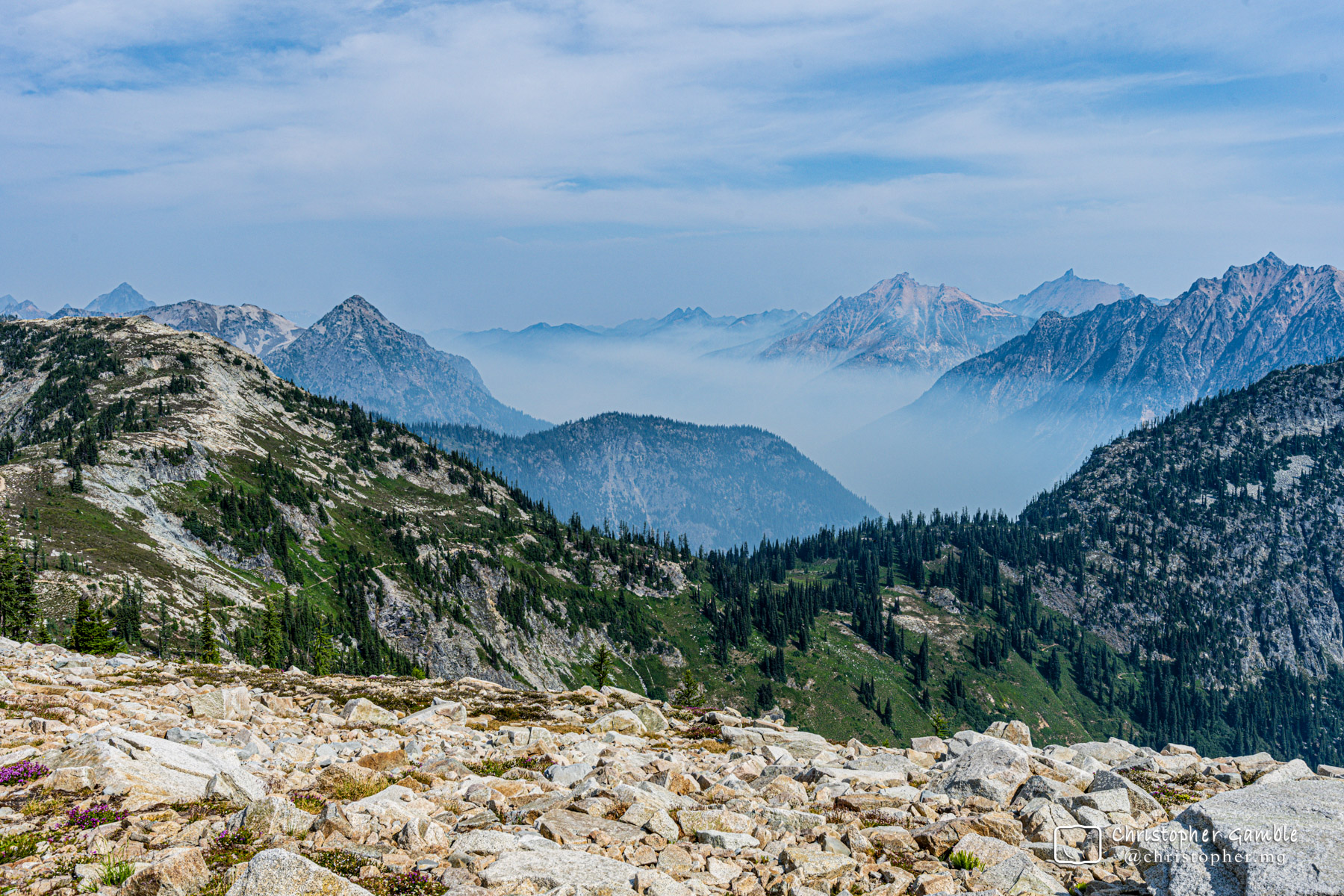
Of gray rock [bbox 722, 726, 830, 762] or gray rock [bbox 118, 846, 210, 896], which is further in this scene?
gray rock [bbox 722, 726, 830, 762]

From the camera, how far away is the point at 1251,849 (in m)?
12.9

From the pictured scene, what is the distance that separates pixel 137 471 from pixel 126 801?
19739 cm

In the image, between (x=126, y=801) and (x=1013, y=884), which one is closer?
(x=1013, y=884)

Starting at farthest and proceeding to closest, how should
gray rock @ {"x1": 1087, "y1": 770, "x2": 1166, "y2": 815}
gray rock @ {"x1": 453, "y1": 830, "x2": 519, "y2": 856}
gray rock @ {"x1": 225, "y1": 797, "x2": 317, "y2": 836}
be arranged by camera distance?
1. gray rock @ {"x1": 1087, "y1": 770, "x2": 1166, "y2": 815}
2. gray rock @ {"x1": 225, "y1": 797, "x2": 317, "y2": 836}
3. gray rock @ {"x1": 453, "y1": 830, "x2": 519, "y2": 856}

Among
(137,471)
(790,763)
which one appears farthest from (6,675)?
(137,471)

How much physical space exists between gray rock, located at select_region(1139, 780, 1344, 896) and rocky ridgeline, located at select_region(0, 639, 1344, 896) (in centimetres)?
4

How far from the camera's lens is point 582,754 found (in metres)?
27.5

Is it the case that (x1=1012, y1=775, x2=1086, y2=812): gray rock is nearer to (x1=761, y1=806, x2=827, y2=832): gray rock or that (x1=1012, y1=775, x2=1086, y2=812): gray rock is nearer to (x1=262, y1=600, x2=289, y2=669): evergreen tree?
(x1=761, y1=806, x2=827, y2=832): gray rock

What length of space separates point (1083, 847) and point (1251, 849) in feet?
20.4

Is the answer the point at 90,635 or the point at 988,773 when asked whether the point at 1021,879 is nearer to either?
the point at 988,773

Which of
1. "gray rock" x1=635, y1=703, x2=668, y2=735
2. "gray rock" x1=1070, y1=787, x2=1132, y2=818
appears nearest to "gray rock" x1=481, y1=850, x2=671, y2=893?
"gray rock" x1=1070, y1=787, x2=1132, y2=818

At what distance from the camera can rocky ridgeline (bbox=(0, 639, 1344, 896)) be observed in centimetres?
1385

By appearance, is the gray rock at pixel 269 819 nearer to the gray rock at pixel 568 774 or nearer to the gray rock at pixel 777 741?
the gray rock at pixel 568 774

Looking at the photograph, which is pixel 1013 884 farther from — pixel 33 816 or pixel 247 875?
pixel 33 816
